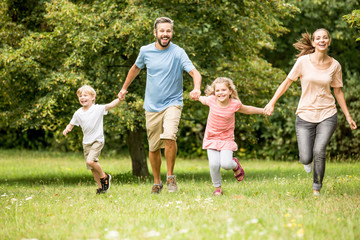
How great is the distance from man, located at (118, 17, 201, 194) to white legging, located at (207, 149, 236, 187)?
1.95 feet

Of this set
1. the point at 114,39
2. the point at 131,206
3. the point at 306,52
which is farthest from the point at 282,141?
the point at 131,206

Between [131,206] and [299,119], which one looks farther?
[299,119]

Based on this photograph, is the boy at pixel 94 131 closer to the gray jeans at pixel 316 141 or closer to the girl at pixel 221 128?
the girl at pixel 221 128

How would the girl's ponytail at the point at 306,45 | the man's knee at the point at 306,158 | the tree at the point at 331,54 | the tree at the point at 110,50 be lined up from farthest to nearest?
1. the tree at the point at 331,54
2. the tree at the point at 110,50
3. the girl's ponytail at the point at 306,45
4. the man's knee at the point at 306,158

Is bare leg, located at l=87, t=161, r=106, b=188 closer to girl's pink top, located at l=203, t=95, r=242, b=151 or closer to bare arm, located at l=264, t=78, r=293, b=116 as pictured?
girl's pink top, located at l=203, t=95, r=242, b=151

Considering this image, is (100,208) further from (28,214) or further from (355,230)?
(355,230)

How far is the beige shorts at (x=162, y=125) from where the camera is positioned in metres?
6.69

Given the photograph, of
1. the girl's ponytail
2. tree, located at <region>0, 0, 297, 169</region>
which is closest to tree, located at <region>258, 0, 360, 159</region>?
tree, located at <region>0, 0, 297, 169</region>

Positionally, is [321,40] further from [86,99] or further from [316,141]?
[86,99]

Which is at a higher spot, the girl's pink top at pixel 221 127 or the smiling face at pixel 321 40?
the smiling face at pixel 321 40

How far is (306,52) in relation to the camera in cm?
666

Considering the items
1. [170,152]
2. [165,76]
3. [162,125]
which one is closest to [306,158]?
[170,152]

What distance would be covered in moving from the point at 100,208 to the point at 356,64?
14511 mm

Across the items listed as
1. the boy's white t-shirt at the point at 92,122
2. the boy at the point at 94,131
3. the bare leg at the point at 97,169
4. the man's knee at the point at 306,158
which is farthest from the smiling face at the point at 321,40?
the bare leg at the point at 97,169
